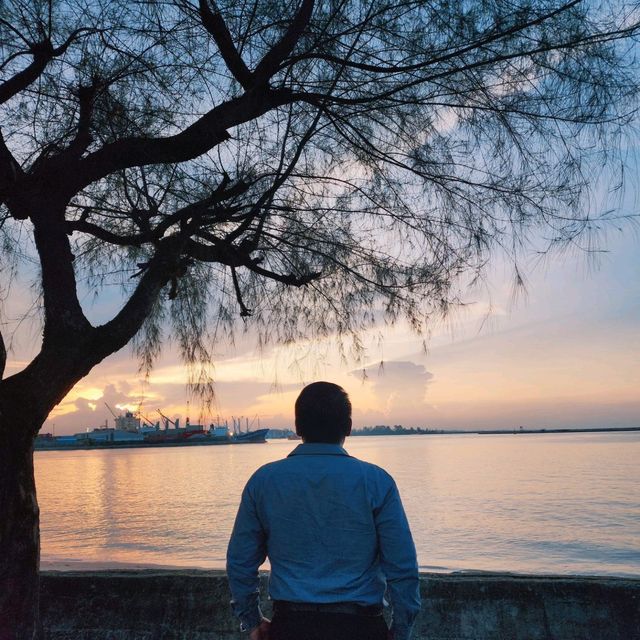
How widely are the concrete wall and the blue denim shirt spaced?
Result: 2.15 m

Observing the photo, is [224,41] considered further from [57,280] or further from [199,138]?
[57,280]

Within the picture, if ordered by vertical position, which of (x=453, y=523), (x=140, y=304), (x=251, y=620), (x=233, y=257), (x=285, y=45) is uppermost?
(x=285, y=45)

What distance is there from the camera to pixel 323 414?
1.82 meters

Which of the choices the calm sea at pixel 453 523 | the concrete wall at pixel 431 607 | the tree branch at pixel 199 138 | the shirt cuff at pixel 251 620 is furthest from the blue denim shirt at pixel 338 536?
the calm sea at pixel 453 523

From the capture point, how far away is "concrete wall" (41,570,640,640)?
3.52m

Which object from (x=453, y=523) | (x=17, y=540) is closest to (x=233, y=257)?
(x=17, y=540)

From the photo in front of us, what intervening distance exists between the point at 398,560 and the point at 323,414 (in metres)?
0.42

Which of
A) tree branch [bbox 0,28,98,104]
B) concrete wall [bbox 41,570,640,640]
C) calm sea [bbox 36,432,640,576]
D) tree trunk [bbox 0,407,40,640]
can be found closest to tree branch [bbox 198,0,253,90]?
tree branch [bbox 0,28,98,104]

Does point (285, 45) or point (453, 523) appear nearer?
point (285, 45)

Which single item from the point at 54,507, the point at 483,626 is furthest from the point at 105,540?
the point at 483,626

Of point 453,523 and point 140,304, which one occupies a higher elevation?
point 140,304

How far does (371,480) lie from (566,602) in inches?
96.8

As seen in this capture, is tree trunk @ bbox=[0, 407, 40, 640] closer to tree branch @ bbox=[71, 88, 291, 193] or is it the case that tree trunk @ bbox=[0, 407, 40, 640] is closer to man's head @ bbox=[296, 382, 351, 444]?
tree branch @ bbox=[71, 88, 291, 193]

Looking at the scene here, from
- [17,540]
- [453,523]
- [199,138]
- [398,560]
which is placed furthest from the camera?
[453,523]
